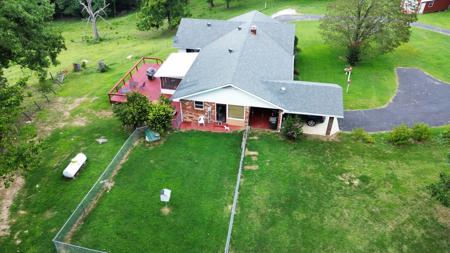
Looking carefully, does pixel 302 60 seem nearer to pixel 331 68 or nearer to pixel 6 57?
pixel 331 68

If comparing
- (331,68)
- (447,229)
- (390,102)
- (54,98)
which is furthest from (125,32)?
(447,229)

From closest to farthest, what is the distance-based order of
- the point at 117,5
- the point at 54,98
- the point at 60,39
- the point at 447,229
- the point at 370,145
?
1. the point at 447,229
2. the point at 370,145
3. the point at 60,39
4. the point at 54,98
5. the point at 117,5

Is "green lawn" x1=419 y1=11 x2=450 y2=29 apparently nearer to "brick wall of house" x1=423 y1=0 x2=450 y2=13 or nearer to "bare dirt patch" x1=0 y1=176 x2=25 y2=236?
"brick wall of house" x1=423 y1=0 x2=450 y2=13

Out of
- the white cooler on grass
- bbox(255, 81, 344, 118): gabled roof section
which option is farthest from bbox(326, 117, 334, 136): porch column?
the white cooler on grass

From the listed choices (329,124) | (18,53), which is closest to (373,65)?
(329,124)

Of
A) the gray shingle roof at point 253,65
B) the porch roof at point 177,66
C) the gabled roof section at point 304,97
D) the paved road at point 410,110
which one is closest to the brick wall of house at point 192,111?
the gray shingle roof at point 253,65

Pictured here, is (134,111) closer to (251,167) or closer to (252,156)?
(252,156)

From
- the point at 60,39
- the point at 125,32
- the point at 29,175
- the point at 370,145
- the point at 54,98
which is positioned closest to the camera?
the point at 29,175

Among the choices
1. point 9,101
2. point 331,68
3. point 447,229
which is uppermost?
point 9,101
